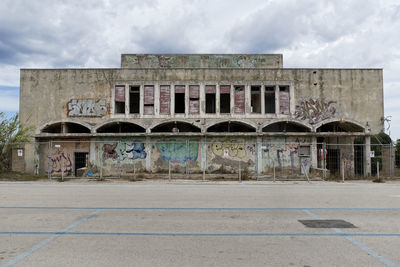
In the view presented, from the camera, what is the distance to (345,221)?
305 inches

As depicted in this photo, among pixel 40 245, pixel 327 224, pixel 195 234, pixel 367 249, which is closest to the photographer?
pixel 367 249

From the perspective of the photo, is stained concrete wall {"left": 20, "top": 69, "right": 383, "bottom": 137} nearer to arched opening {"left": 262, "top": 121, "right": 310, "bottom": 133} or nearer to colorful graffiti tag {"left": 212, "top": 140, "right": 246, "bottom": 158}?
arched opening {"left": 262, "top": 121, "right": 310, "bottom": 133}

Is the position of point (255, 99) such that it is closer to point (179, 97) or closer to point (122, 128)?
point (179, 97)

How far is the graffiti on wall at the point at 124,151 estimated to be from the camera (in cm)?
2503

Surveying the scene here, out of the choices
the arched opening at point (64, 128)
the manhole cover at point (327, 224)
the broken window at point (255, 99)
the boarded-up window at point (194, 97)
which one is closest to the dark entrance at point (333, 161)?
the broken window at point (255, 99)

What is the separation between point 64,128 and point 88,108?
240 centimetres

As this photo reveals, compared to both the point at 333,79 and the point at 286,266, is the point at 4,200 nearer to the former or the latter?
the point at 286,266

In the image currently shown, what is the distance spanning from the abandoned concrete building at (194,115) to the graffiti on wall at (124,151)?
0.25 ft

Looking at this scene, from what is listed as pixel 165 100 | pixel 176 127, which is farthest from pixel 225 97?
pixel 165 100

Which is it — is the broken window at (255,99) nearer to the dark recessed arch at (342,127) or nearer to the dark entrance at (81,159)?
the dark recessed arch at (342,127)

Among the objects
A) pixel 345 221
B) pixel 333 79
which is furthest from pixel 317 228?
pixel 333 79

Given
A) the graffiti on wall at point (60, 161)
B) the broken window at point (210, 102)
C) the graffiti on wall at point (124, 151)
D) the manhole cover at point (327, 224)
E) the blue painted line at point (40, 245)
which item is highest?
the broken window at point (210, 102)

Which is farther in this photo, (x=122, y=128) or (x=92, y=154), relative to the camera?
(x=122, y=128)

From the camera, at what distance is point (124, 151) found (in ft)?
82.8
